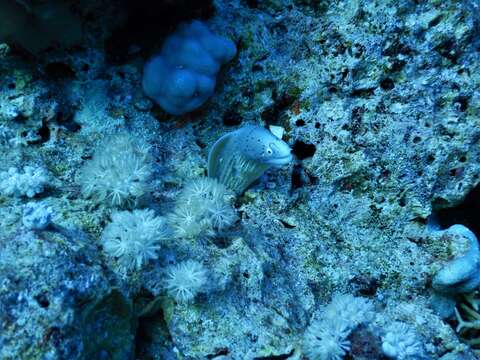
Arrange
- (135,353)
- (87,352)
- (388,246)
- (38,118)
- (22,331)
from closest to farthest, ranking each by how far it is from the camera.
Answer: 1. (22,331)
2. (87,352)
3. (135,353)
4. (38,118)
5. (388,246)

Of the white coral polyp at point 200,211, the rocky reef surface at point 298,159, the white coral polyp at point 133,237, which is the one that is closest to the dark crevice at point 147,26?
the rocky reef surface at point 298,159

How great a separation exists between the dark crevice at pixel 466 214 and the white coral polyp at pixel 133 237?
2.39m

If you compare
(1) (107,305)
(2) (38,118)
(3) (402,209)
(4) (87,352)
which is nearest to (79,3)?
(2) (38,118)

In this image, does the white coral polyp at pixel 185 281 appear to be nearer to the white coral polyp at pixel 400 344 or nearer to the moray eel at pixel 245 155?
the moray eel at pixel 245 155

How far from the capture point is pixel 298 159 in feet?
9.82

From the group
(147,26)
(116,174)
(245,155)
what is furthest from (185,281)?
(147,26)

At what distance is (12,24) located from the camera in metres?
2.50

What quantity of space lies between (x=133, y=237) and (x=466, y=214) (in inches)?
117

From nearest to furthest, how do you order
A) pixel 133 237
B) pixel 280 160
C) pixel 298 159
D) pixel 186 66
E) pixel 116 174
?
1. pixel 133 237
2. pixel 116 174
3. pixel 280 160
4. pixel 186 66
5. pixel 298 159

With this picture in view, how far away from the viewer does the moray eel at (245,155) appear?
2.62m

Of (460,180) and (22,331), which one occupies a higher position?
(460,180)

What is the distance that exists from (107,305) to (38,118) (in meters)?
1.47

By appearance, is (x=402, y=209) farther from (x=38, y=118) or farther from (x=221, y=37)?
(x=38, y=118)

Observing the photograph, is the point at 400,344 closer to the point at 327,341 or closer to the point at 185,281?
the point at 327,341
